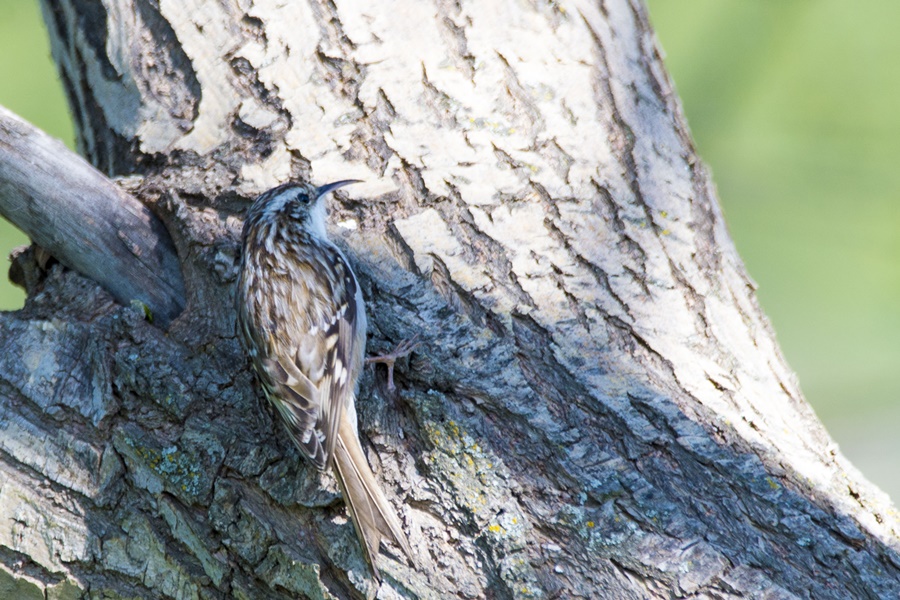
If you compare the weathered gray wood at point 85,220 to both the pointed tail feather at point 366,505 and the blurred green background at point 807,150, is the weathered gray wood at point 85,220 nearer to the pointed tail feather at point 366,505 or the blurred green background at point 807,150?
the pointed tail feather at point 366,505

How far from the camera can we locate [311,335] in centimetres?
189

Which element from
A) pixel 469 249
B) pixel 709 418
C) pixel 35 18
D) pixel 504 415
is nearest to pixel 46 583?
pixel 504 415

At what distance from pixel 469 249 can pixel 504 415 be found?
34cm

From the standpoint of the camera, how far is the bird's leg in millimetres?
1487

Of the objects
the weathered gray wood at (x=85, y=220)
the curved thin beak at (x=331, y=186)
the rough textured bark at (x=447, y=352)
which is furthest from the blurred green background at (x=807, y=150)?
the curved thin beak at (x=331, y=186)

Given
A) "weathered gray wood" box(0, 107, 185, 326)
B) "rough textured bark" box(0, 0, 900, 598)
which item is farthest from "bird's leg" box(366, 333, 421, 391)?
"weathered gray wood" box(0, 107, 185, 326)

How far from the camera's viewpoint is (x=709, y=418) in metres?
1.47

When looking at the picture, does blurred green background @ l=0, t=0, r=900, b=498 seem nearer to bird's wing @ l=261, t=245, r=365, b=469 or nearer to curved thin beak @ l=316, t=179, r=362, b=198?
bird's wing @ l=261, t=245, r=365, b=469

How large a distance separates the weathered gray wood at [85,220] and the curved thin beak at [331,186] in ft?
1.11

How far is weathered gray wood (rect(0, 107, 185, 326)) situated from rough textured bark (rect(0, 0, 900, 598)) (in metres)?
0.06

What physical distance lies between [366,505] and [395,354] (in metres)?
0.28

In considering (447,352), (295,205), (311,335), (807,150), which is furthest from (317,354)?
(807,150)

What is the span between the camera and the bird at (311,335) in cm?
138

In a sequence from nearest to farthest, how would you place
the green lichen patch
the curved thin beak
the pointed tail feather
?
the pointed tail feather → the green lichen patch → the curved thin beak
